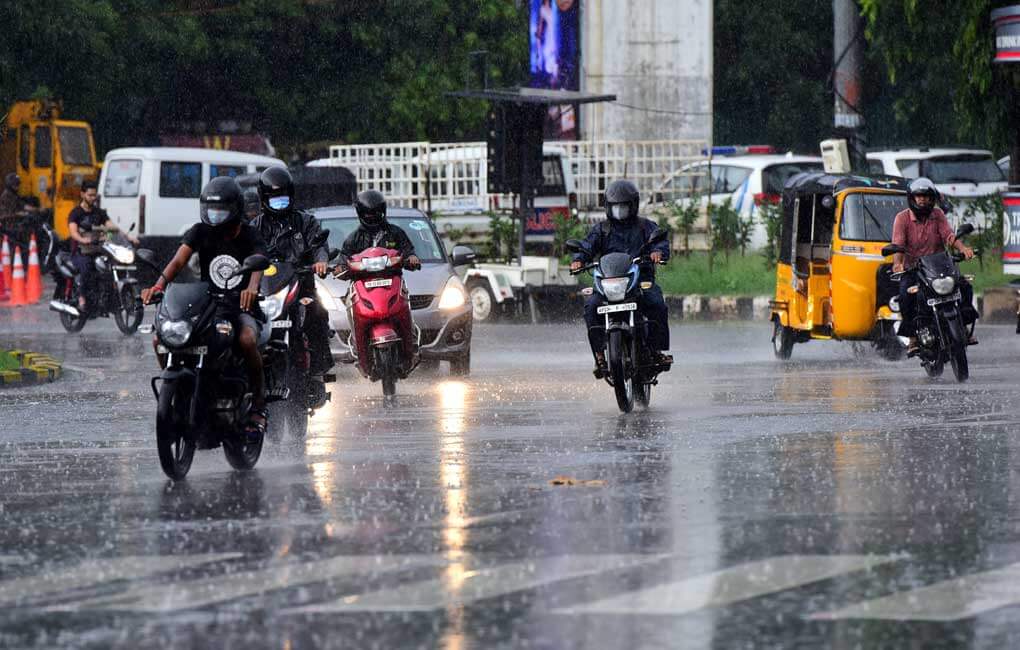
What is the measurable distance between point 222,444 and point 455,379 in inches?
271

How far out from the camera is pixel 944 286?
1738 cm

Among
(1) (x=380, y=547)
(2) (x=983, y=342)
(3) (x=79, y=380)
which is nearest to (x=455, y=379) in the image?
(3) (x=79, y=380)

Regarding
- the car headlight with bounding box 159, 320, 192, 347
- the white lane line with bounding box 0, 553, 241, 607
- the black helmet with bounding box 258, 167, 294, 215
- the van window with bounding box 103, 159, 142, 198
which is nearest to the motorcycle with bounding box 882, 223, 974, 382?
the black helmet with bounding box 258, 167, 294, 215

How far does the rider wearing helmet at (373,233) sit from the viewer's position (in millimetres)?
16531

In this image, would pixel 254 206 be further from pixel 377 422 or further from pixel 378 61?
pixel 378 61

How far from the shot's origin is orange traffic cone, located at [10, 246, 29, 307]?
29.9 metres

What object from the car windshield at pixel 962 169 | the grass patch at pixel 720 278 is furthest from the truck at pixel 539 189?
the car windshield at pixel 962 169

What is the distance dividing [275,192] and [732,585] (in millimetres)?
6931

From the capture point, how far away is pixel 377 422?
1415cm

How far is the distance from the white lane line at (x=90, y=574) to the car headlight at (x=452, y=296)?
10184 millimetres

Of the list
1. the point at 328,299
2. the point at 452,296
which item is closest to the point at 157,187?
the point at 328,299

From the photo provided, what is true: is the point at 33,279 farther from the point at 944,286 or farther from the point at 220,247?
the point at 220,247

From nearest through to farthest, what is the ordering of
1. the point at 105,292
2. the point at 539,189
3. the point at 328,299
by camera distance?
1. the point at 328,299
2. the point at 105,292
3. the point at 539,189

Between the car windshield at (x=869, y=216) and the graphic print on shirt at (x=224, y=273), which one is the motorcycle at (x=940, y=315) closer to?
the car windshield at (x=869, y=216)
